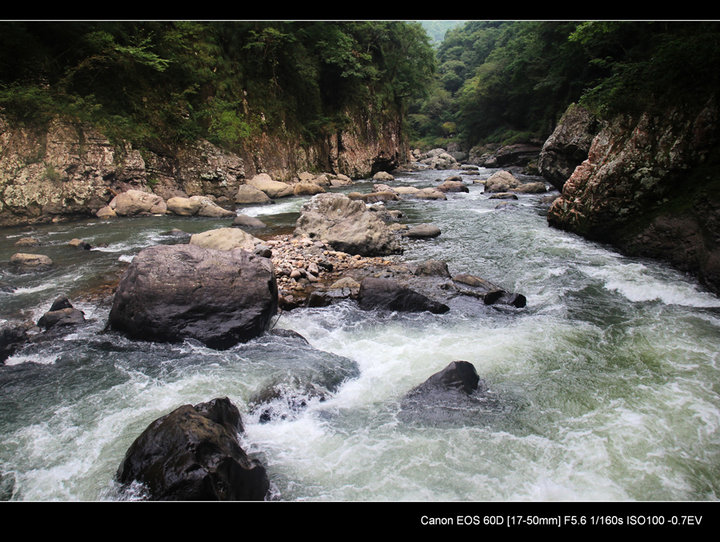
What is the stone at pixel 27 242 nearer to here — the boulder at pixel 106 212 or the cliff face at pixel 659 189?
the boulder at pixel 106 212

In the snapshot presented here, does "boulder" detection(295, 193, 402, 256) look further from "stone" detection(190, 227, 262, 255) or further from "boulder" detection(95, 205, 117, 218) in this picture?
"boulder" detection(95, 205, 117, 218)

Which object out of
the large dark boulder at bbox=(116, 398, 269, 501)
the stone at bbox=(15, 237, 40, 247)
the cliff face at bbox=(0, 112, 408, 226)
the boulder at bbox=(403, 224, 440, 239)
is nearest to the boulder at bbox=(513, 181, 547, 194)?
the boulder at bbox=(403, 224, 440, 239)

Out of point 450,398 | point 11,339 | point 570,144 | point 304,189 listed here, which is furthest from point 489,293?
point 304,189

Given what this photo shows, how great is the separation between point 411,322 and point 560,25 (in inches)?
981

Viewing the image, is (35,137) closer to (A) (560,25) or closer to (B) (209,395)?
(B) (209,395)

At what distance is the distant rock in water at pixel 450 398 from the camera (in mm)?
4109

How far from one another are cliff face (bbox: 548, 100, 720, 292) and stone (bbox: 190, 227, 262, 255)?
8.80 meters

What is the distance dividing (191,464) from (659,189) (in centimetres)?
1007

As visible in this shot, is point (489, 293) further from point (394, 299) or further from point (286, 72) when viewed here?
point (286, 72)

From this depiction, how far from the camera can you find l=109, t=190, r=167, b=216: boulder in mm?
14219

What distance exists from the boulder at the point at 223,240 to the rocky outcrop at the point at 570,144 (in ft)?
41.0

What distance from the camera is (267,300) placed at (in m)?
6.00

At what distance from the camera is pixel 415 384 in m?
4.70

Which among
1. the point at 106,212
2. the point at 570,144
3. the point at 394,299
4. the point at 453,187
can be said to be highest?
the point at 570,144
